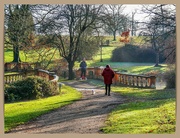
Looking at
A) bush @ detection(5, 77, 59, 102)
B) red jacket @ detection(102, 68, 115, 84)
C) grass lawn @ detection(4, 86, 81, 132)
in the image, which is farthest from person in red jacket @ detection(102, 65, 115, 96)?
bush @ detection(5, 77, 59, 102)

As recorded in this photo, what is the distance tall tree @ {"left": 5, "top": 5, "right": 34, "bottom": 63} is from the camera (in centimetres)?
1047

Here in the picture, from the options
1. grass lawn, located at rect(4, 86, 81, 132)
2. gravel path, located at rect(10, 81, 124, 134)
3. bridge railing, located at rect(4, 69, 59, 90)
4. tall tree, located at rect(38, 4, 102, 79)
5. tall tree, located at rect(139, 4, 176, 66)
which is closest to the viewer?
gravel path, located at rect(10, 81, 124, 134)

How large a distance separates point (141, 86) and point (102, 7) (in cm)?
238

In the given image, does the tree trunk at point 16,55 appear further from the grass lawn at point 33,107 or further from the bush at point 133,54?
the bush at point 133,54

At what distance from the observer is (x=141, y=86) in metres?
10.9

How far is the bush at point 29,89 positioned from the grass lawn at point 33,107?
0.52ft

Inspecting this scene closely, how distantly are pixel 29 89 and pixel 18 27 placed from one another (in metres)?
1.68

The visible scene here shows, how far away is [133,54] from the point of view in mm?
10891

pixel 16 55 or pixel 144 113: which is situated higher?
pixel 16 55

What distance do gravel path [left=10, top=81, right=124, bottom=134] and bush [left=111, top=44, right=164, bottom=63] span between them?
38.6 inches

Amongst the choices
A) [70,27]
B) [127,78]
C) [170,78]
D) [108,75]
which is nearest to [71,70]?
[108,75]

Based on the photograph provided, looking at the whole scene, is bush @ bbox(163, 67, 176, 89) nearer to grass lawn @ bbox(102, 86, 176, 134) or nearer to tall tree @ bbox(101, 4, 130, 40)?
grass lawn @ bbox(102, 86, 176, 134)

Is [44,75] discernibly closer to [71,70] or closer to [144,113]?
[71,70]

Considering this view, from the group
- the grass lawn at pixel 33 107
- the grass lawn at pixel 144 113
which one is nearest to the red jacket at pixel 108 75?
the grass lawn at pixel 144 113
